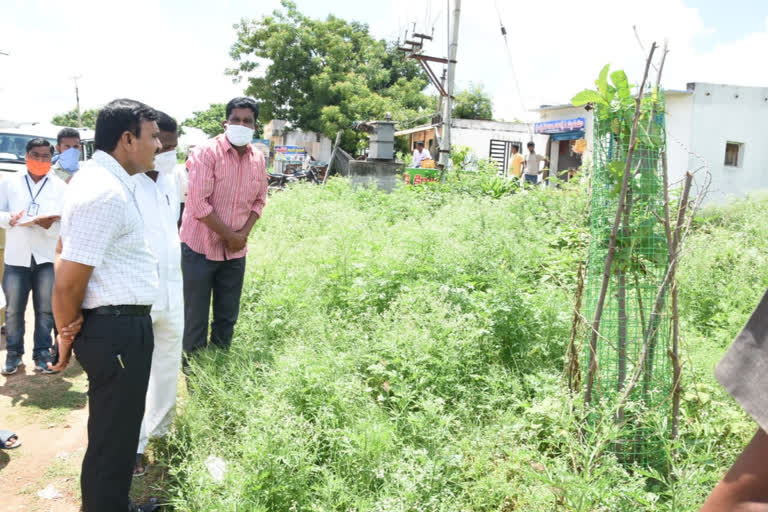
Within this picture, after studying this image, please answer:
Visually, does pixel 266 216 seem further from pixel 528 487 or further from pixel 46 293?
pixel 528 487

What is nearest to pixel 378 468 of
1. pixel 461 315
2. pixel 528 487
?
pixel 528 487

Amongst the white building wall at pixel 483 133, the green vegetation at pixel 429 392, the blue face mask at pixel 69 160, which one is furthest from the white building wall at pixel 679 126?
the blue face mask at pixel 69 160

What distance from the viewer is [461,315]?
4.17 m

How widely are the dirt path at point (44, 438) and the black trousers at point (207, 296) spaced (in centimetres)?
98

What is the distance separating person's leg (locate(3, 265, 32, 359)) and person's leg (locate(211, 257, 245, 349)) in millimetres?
1902

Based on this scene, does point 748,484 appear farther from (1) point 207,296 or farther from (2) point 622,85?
(1) point 207,296

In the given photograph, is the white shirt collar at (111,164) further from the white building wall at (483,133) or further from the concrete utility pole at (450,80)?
the white building wall at (483,133)

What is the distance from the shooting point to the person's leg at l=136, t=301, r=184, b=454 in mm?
3326

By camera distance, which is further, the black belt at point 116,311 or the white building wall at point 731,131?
the white building wall at point 731,131

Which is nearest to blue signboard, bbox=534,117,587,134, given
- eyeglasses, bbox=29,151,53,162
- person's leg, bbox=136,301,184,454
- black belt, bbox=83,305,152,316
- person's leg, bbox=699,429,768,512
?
eyeglasses, bbox=29,151,53,162

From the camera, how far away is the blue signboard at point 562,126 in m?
18.8

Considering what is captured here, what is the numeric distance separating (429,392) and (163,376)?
160 cm

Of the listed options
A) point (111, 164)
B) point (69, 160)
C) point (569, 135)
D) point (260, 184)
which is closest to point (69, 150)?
point (69, 160)

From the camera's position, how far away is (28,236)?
4.83 meters
